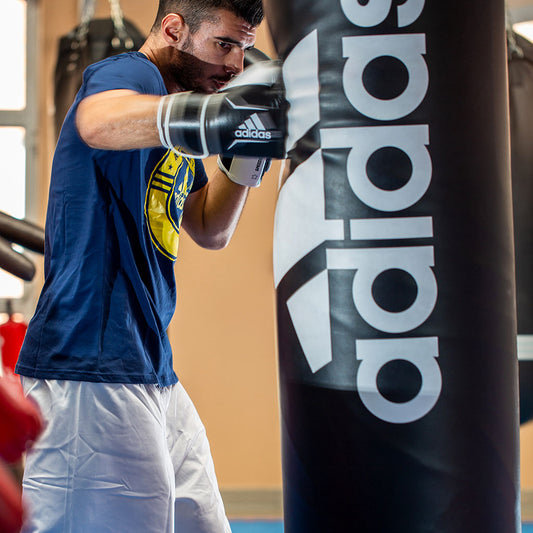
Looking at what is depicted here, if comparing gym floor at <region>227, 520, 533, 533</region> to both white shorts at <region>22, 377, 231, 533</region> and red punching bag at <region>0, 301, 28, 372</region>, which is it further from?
white shorts at <region>22, 377, 231, 533</region>

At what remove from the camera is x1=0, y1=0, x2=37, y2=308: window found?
3.21 m

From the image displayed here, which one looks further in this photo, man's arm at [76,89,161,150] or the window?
the window

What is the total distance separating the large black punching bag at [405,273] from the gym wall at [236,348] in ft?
6.70

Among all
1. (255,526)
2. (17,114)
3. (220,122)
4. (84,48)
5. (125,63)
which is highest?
(84,48)

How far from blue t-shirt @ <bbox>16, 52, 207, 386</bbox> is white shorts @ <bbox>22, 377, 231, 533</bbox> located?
0.03 meters

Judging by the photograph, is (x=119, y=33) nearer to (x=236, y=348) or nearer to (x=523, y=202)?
(x=236, y=348)

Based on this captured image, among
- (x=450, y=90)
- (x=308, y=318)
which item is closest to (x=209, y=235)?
(x=308, y=318)

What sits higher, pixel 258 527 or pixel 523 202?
pixel 523 202

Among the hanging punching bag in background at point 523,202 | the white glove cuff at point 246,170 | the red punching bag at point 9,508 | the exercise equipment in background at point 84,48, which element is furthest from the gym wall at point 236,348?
the red punching bag at point 9,508

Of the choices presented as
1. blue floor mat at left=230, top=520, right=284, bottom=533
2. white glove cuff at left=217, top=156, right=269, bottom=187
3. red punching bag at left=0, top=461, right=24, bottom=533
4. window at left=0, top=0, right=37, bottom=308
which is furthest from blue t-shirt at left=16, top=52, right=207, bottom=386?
window at left=0, top=0, right=37, bottom=308

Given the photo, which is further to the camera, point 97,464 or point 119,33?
point 119,33

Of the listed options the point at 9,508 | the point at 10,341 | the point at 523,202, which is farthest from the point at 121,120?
the point at 523,202

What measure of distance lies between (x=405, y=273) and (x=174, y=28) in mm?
623

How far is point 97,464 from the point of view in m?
0.98
